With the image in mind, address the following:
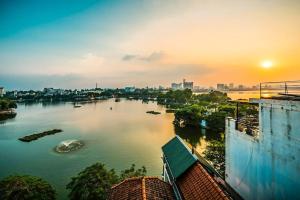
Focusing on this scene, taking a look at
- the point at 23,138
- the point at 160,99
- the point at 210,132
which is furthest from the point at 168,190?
the point at 160,99

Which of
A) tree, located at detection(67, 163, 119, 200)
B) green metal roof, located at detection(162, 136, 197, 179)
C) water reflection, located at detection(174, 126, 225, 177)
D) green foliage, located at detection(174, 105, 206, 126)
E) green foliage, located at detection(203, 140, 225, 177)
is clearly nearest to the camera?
green metal roof, located at detection(162, 136, 197, 179)

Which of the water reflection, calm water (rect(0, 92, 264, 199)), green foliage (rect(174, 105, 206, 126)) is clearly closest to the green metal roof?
the water reflection

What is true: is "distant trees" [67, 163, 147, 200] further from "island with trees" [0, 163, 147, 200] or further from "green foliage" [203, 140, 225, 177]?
"green foliage" [203, 140, 225, 177]

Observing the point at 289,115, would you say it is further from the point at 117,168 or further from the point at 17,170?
the point at 17,170

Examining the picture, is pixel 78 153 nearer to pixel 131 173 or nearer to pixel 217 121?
pixel 131 173

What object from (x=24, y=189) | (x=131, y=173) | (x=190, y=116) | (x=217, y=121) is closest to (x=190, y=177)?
(x=131, y=173)

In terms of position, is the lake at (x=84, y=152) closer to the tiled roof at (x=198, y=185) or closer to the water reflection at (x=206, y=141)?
the water reflection at (x=206, y=141)
